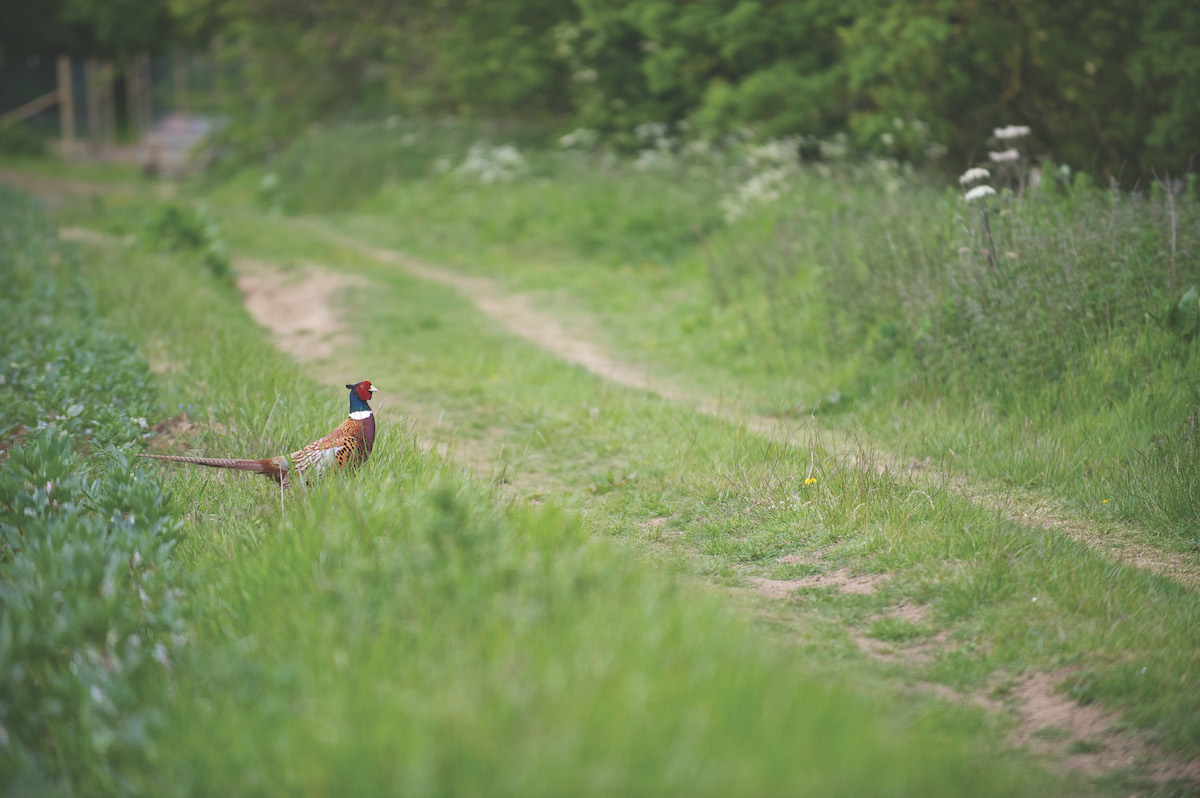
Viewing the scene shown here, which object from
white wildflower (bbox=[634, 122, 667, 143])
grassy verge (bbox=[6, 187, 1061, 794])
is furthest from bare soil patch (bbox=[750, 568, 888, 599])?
white wildflower (bbox=[634, 122, 667, 143])

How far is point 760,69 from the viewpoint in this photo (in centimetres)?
1359

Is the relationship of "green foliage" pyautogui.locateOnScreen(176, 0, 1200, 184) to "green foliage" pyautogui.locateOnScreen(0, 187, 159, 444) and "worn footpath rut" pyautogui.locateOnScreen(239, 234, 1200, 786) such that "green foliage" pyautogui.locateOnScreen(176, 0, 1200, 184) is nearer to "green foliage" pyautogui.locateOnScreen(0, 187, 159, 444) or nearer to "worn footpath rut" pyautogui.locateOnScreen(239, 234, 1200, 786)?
"worn footpath rut" pyautogui.locateOnScreen(239, 234, 1200, 786)

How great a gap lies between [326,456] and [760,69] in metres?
10.9

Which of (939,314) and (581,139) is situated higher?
(581,139)

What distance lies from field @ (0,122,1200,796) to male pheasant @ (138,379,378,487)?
0.41ft

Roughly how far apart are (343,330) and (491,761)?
7316 mm

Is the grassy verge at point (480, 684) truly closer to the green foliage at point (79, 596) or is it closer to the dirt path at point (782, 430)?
the green foliage at point (79, 596)

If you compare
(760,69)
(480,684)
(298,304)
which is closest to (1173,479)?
(480,684)

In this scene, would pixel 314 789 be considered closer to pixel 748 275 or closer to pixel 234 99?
pixel 748 275

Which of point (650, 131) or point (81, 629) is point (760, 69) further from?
point (81, 629)

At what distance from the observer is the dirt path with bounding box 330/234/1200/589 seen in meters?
4.56

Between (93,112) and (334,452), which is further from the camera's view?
(93,112)

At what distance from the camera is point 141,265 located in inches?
408

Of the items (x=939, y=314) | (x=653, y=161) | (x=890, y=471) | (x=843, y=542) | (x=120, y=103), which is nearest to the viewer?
(x=843, y=542)
